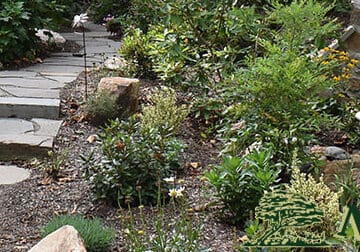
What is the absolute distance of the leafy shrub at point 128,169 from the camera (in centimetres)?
327

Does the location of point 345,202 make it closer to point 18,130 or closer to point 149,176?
point 149,176

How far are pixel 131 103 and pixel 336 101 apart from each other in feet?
5.13

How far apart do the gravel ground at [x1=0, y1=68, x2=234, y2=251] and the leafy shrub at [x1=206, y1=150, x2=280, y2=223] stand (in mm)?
102

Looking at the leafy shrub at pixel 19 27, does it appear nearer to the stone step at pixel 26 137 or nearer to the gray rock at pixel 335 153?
the stone step at pixel 26 137

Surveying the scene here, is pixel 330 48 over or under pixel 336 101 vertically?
over

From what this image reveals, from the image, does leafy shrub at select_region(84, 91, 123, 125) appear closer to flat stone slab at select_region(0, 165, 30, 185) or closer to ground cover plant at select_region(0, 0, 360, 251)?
ground cover plant at select_region(0, 0, 360, 251)

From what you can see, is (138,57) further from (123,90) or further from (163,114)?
(163,114)

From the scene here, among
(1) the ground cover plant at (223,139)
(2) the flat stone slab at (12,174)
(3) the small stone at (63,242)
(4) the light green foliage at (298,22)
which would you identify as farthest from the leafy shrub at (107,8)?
(3) the small stone at (63,242)

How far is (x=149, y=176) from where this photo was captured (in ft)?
11.0

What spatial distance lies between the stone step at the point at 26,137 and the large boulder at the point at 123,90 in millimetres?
461

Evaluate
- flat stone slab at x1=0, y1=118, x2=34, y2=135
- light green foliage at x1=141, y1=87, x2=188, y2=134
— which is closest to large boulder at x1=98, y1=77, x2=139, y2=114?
light green foliage at x1=141, y1=87, x2=188, y2=134

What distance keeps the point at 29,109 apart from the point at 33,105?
0.05 m

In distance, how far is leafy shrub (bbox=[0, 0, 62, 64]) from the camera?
6.14 m

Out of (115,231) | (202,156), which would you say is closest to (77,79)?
(202,156)
